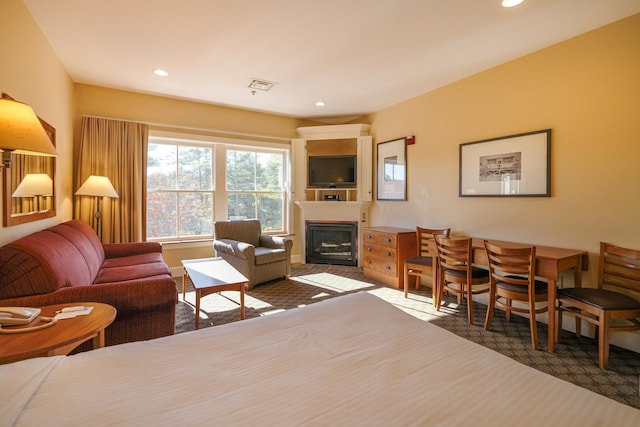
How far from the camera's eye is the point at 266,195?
539 cm

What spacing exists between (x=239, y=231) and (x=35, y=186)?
2363 millimetres

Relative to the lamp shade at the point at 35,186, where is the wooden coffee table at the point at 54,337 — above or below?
below

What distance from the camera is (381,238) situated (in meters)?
4.23

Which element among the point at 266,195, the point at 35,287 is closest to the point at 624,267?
the point at 35,287

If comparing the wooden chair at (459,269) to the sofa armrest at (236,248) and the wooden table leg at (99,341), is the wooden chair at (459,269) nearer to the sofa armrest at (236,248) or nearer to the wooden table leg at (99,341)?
the sofa armrest at (236,248)

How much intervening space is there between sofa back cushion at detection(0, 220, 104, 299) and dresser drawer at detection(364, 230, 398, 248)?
3.30 metres

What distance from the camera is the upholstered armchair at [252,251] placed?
12.6 feet

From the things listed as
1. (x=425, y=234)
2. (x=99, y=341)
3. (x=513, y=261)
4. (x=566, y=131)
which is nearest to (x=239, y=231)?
(x=425, y=234)

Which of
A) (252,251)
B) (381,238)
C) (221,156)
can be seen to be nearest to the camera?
(252,251)

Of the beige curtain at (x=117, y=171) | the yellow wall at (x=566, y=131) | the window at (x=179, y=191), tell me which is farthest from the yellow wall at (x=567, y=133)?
the beige curtain at (x=117, y=171)

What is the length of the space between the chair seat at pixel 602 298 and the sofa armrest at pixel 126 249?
4257mm

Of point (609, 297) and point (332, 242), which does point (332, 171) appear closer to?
point (332, 242)

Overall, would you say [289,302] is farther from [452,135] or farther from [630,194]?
[630,194]

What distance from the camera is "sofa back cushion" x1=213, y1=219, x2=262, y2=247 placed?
14.3 feet
